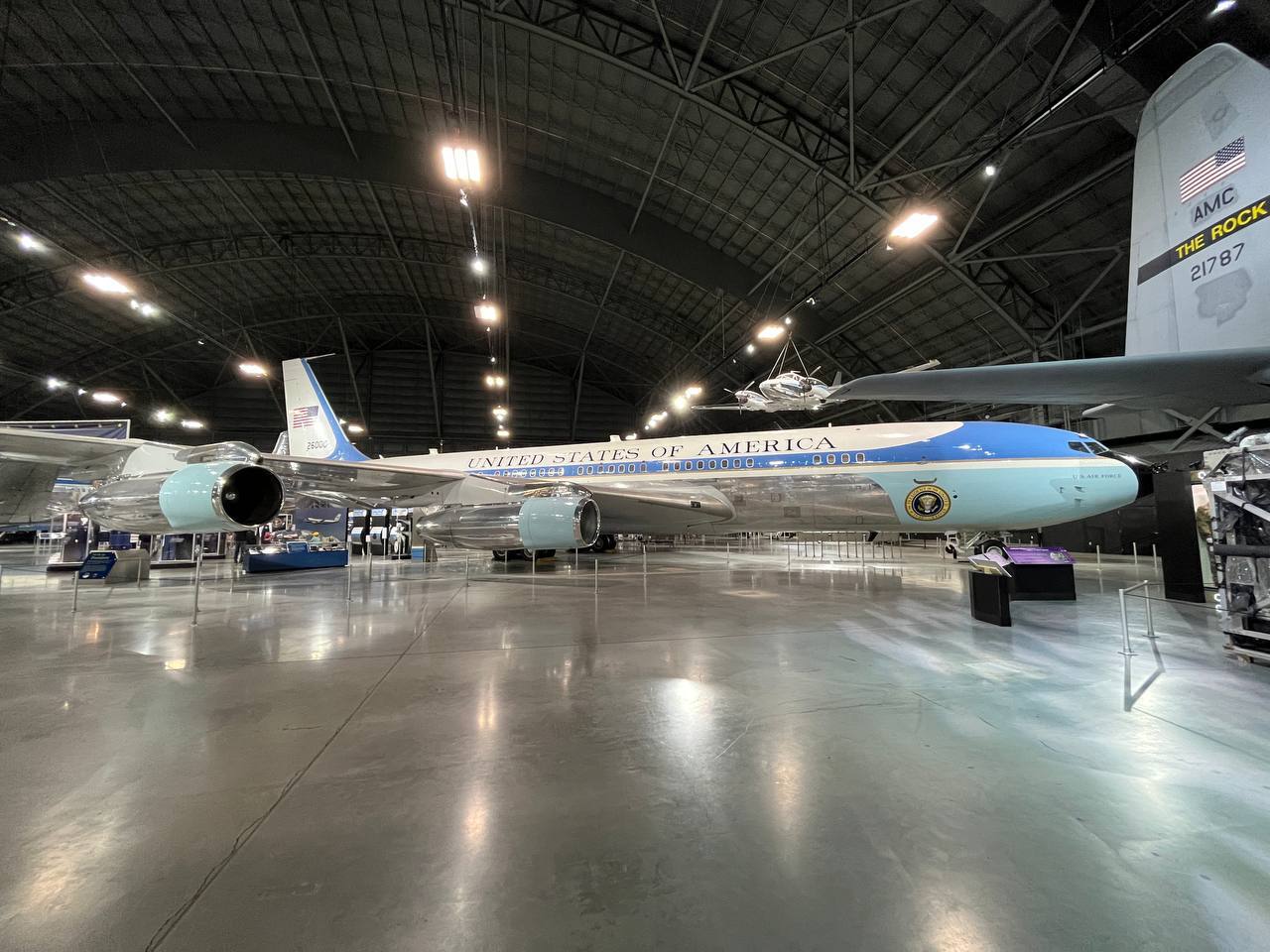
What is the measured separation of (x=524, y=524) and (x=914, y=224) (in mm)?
12164

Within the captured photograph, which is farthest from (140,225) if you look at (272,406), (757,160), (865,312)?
(865,312)

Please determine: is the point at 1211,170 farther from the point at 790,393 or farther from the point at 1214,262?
the point at 790,393

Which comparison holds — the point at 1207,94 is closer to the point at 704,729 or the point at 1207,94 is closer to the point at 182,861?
the point at 704,729

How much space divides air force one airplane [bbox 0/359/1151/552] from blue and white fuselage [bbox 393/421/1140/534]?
27 millimetres

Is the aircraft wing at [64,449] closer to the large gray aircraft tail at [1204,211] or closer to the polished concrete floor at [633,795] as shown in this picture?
the polished concrete floor at [633,795]

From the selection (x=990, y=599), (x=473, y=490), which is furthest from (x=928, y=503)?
(x=473, y=490)

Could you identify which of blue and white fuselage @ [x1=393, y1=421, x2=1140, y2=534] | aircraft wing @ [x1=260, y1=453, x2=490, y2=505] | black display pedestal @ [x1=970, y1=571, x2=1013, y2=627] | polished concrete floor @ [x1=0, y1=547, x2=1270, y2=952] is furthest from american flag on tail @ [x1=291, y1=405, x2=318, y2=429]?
black display pedestal @ [x1=970, y1=571, x2=1013, y2=627]

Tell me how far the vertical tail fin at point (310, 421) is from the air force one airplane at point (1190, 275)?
14585mm

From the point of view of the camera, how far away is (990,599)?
5.64m

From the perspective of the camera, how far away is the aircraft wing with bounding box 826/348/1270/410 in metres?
2.94

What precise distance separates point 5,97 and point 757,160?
72.0ft

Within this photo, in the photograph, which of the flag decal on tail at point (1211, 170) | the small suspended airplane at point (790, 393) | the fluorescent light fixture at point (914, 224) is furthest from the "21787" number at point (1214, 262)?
the small suspended airplane at point (790, 393)

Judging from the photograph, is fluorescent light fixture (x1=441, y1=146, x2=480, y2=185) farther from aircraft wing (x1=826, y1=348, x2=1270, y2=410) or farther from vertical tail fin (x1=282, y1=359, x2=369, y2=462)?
aircraft wing (x1=826, y1=348, x2=1270, y2=410)

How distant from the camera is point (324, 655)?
4398 mm
